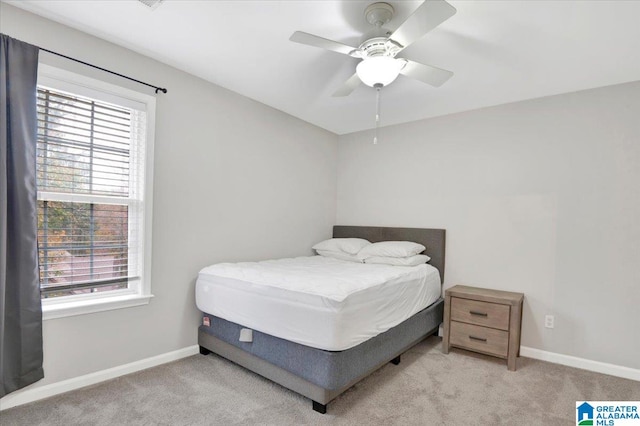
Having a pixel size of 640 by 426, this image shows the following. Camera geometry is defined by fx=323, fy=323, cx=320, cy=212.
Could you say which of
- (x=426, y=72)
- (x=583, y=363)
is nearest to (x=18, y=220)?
(x=426, y=72)

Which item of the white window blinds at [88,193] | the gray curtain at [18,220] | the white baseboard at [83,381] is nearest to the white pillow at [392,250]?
the white baseboard at [83,381]

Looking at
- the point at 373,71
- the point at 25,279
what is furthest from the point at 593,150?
the point at 25,279

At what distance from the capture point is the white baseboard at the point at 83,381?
1.95 m

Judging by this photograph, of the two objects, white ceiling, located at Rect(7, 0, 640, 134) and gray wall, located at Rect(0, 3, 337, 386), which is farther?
gray wall, located at Rect(0, 3, 337, 386)

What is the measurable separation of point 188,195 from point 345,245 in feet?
6.01

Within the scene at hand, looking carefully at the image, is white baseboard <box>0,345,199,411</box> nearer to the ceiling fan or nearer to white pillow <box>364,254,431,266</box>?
white pillow <box>364,254,431,266</box>

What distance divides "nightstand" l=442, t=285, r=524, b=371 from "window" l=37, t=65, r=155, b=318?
263cm

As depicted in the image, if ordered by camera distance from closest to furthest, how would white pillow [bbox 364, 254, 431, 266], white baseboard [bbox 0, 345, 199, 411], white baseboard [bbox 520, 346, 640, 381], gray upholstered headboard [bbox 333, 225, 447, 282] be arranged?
white baseboard [bbox 0, 345, 199, 411] → white baseboard [bbox 520, 346, 640, 381] → white pillow [bbox 364, 254, 431, 266] → gray upholstered headboard [bbox 333, 225, 447, 282]

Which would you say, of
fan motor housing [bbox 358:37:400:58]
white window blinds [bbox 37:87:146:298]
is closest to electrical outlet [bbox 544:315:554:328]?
fan motor housing [bbox 358:37:400:58]

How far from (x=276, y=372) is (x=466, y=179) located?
2.65 meters

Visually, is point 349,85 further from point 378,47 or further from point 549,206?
point 549,206

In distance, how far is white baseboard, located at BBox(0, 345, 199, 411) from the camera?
1947 millimetres

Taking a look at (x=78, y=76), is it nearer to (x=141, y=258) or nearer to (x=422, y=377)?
(x=141, y=258)

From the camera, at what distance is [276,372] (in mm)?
2170
